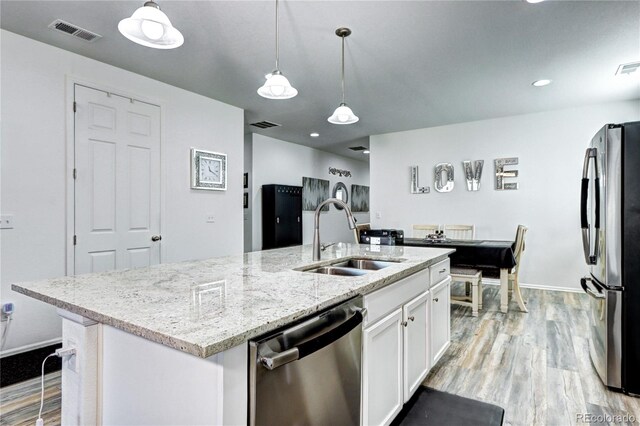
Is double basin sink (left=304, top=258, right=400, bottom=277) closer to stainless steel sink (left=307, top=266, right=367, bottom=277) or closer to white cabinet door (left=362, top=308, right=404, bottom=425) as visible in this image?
stainless steel sink (left=307, top=266, right=367, bottom=277)

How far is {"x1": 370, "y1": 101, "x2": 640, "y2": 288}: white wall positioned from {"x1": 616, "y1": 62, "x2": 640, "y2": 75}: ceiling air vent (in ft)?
4.11

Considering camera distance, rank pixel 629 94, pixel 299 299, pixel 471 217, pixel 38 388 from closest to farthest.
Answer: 1. pixel 299 299
2. pixel 38 388
3. pixel 629 94
4. pixel 471 217

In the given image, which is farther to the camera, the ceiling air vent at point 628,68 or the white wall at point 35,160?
the ceiling air vent at point 628,68

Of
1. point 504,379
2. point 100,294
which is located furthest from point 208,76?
point 504,379

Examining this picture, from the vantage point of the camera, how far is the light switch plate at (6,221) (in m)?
2.71

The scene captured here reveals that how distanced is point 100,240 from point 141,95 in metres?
1.61

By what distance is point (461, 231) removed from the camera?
5.56 meters

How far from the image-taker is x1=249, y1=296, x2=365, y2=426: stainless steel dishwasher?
3.10ft

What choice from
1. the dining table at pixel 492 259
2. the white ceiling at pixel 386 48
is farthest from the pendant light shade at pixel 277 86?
the dining table at pixel 492 259

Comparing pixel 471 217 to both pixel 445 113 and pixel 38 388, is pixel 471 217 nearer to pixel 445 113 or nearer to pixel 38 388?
pixel 445 113

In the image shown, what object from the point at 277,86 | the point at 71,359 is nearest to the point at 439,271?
the point at 277,86

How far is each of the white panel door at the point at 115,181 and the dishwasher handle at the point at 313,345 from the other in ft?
9.99

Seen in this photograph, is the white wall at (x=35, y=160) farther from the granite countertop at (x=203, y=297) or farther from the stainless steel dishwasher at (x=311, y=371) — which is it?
the stainless steel dishwasher at (x=311, y=371)

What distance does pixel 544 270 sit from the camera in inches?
198
